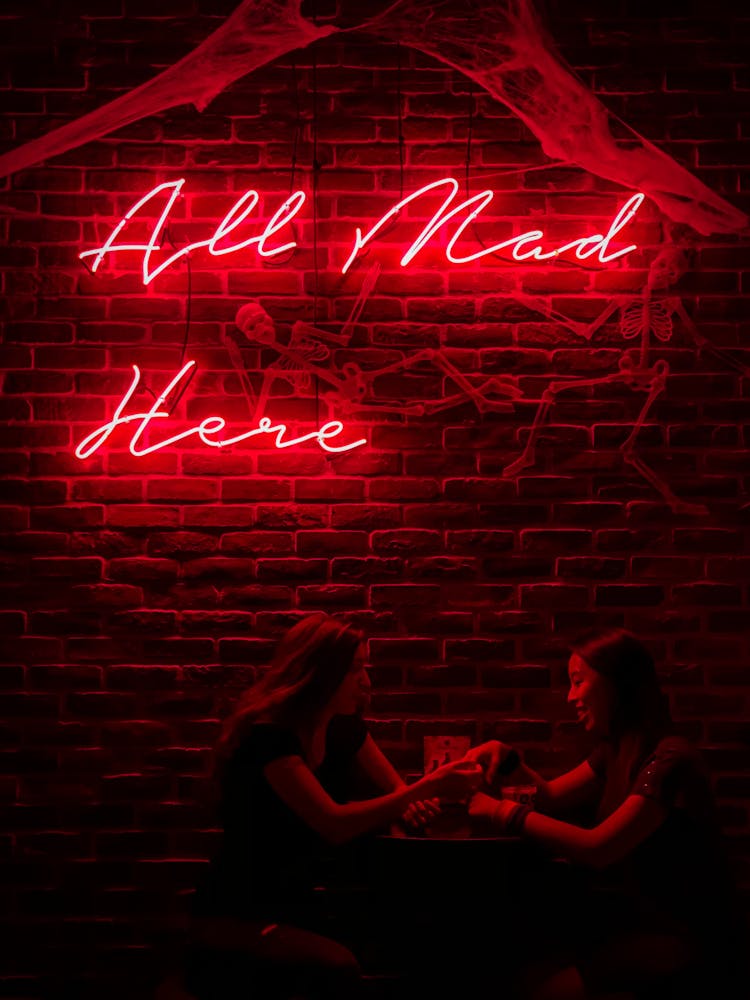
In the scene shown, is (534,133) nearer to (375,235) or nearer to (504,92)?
(504,92)

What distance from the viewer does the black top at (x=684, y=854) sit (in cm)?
303

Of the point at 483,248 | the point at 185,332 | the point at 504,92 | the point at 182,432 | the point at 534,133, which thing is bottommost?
the point at 182,432

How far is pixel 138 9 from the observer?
166 inches

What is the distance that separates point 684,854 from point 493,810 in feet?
1.79

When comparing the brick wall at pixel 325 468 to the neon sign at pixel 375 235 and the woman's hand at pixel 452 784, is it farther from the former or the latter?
the woman's hand at pixel 452 784

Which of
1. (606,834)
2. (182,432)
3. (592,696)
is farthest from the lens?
(182,432)

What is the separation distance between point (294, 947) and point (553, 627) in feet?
5.21

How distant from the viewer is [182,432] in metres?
4.10

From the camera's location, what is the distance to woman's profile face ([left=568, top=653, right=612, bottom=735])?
3.44m

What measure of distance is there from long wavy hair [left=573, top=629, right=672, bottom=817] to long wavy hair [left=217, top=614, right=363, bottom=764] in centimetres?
77

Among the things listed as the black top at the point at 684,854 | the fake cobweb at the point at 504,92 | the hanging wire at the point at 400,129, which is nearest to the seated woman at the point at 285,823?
the black top at the point at 684,854

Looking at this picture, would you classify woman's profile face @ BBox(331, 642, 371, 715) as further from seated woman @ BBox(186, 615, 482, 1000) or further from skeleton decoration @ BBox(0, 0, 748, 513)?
skeleton decoration @ BBox(0, 0, 748, 513)

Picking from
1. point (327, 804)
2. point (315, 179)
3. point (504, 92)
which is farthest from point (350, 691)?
point (504, 92)

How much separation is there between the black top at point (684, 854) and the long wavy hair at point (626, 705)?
0.14 m
